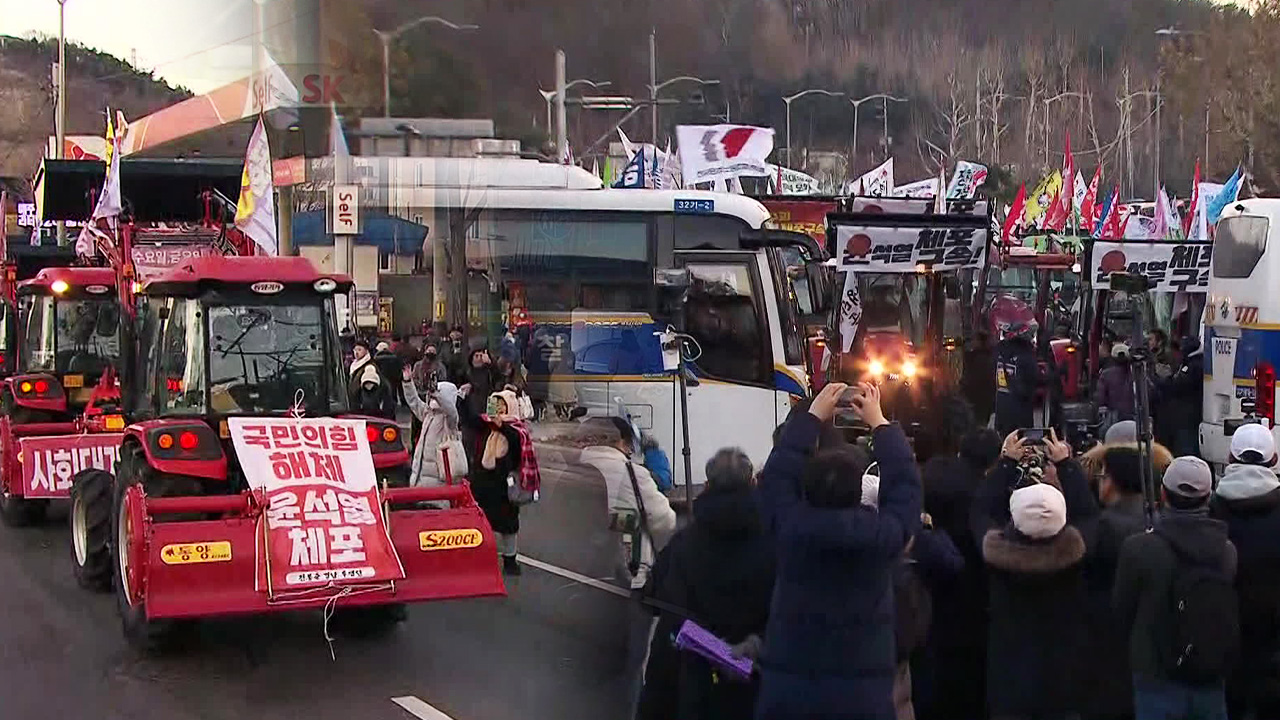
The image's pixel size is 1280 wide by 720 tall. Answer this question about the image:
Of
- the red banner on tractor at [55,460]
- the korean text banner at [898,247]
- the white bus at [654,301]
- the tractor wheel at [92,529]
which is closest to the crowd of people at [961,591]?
the tractor wheel at [92,529]

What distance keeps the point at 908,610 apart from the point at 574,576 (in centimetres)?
495

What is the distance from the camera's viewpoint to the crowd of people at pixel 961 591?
396cm

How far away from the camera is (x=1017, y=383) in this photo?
13328 millimetres

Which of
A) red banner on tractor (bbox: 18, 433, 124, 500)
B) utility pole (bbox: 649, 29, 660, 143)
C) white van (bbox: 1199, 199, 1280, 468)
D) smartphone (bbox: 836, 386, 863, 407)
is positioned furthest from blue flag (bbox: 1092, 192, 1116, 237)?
smartphone (bbox: 836, 386, 863, 407)

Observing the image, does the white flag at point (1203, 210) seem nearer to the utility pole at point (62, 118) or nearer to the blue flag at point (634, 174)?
the blue flag at point (634, 174)

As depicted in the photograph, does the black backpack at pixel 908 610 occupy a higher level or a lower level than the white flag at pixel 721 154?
lower

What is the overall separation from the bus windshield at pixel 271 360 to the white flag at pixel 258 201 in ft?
2.53

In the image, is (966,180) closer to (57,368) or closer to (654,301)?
(654,301)

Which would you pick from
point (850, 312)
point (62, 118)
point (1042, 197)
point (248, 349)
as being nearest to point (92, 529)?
point (248, 349)

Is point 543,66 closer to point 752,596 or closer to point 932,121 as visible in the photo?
point 752,596

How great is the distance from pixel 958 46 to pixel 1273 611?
4.01 meters

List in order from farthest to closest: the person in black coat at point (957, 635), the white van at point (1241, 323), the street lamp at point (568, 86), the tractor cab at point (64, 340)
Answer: the tractor cab at point (64, 340), the white van at point (1241, 323), the street lamp at point (568, 86), the person in black coat at point (957, 635)

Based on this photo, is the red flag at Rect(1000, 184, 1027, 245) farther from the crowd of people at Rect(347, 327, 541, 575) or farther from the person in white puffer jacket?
the person in white puffer jacket

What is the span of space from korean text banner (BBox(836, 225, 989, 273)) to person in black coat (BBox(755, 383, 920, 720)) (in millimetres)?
8527
